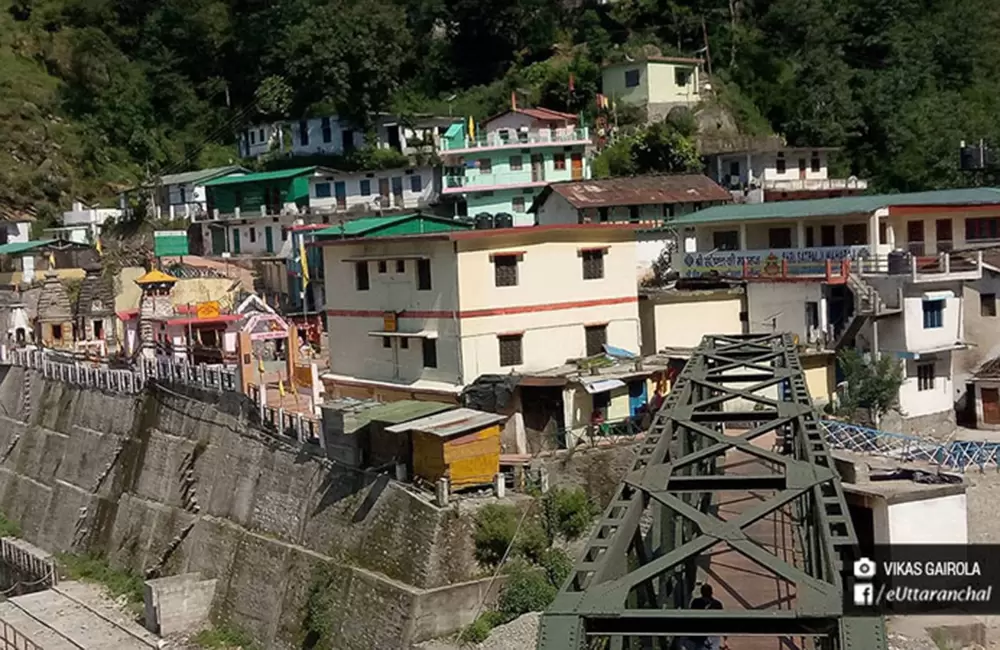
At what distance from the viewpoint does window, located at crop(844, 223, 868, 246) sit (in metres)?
34.3

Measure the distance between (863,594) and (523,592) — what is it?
14.3m

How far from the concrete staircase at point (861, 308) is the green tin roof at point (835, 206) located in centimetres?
264

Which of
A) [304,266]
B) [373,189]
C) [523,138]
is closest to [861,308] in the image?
[304,266]

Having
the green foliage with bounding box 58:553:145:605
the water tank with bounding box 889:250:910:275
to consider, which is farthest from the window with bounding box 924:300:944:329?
the green foliage with bounding box 58:553:145:605

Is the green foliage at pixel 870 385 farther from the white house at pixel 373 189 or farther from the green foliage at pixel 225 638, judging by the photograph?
the white house at pixel 373 189

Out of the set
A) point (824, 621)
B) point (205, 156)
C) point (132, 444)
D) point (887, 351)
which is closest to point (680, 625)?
point (824, 621)

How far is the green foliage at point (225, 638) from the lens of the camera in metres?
28.1

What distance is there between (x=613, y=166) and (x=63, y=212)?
111 feet

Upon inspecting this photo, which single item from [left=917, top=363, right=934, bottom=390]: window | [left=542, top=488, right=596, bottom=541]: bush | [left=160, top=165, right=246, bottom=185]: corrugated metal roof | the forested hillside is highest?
the forested hillside

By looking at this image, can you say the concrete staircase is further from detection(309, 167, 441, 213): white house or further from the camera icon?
detection(309, 167, 441, 213): white house

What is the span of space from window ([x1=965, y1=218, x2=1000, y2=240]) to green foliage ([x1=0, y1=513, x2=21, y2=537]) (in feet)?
110

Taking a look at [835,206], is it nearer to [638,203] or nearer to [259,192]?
[638,203]

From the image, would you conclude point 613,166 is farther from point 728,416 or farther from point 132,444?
point 728,416

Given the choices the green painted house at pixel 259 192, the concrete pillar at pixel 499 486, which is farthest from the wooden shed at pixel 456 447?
the green painted house at pixel 259 192
